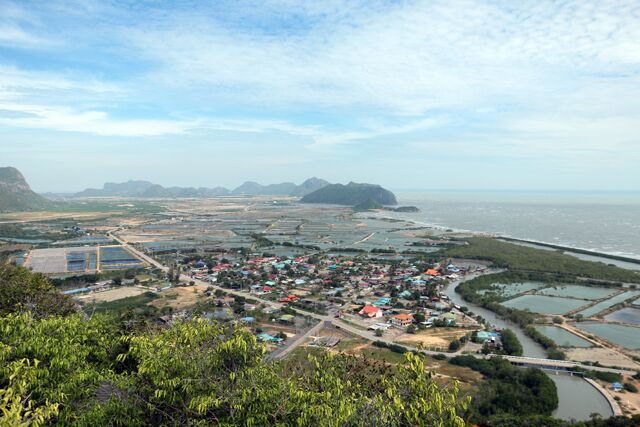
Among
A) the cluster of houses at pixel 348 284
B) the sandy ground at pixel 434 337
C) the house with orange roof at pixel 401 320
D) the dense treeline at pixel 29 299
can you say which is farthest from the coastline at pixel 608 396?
the dense treeline at pixel 29 299

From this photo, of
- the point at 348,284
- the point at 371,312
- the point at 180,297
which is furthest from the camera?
the point at 348,284

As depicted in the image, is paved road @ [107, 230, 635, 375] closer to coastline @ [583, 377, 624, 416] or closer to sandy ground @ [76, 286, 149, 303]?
coastline @ [583, 377, 624, 416]

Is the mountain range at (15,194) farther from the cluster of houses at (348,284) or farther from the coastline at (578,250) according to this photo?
the coastline at (578,250)

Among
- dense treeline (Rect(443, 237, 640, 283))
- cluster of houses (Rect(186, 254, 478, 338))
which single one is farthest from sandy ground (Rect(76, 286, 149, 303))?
dense treeline (Rect(443, 237, 640, 283))

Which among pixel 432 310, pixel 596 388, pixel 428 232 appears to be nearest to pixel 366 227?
pixel 428 232

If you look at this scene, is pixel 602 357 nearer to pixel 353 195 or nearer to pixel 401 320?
pixel 401 320

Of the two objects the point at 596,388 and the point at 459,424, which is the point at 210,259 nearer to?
the point at 596,388

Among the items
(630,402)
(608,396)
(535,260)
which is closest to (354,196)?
(535,260)
